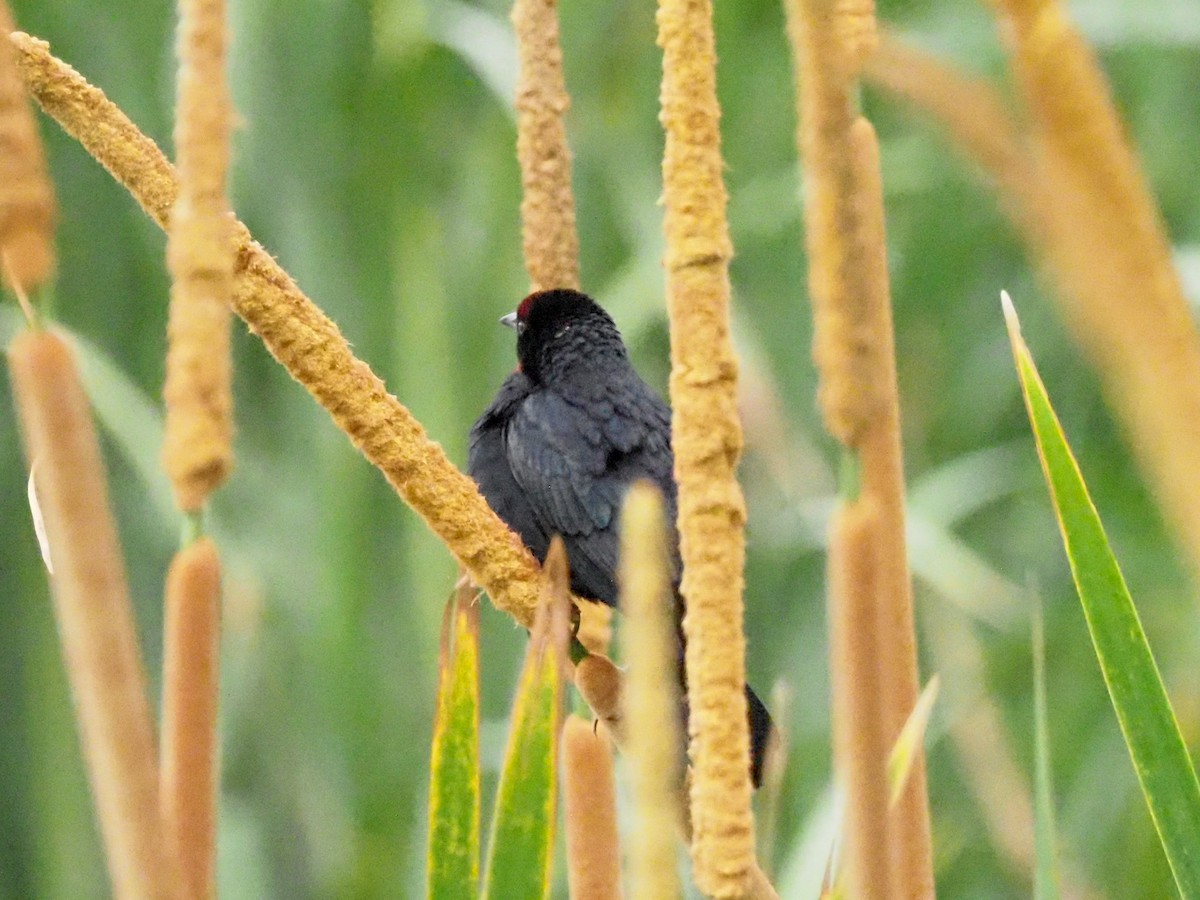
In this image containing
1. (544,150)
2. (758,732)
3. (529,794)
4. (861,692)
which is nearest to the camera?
(861,692)

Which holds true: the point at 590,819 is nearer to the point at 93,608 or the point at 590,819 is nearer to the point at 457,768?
the point at 457,768

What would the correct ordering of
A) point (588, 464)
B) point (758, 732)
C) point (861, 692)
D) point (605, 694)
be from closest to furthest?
1. point (861, 692)
2. point (605, 694)
3. point (758, 732)
4. point (588, 464)

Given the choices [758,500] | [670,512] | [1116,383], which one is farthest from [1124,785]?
[1116,383]

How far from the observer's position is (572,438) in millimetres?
1130

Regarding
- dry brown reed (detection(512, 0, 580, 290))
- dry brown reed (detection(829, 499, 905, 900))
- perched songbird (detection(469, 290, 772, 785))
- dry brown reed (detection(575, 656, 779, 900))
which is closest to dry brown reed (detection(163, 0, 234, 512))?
dry brown reed (detection(829, 499, 905, 900))

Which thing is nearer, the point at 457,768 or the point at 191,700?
the point at 191,700

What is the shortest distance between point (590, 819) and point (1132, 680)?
14 cm

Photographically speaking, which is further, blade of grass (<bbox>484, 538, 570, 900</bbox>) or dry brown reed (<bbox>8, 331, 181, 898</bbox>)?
blade of grass (<bbox>484, 538, 570, 900</bbox>)

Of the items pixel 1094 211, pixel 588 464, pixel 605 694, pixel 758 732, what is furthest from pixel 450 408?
pixel 1094 211

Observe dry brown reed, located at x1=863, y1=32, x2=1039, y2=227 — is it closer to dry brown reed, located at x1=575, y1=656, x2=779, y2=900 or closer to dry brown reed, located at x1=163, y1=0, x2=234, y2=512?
dry brown reed, located at x1=163, y1=0, x2=234, y2=512

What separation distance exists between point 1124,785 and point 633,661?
3.95 feet

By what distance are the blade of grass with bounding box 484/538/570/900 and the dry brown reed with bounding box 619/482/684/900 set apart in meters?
0.09

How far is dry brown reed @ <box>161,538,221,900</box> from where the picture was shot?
27 centimetres

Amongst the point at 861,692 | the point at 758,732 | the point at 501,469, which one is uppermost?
the point at 501,469
